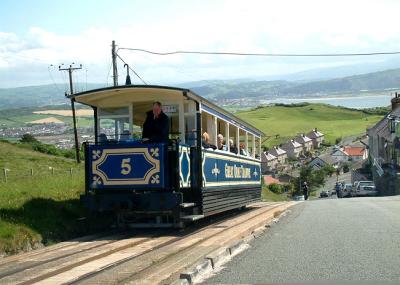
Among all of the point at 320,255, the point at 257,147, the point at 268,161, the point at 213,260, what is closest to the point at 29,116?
the point at 268,161

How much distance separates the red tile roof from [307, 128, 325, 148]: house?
36.1ft

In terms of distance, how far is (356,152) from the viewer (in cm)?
11919

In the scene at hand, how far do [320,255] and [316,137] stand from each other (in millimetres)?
126629

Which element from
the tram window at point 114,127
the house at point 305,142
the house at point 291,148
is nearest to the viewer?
the tram window at point 114,127

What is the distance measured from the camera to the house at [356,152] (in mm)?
116125

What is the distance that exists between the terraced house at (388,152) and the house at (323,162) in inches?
1412

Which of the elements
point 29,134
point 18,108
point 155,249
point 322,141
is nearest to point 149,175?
point 155,249

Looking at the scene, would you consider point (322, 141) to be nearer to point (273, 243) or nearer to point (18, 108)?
point (18, 108)

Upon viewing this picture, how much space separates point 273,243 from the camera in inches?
408

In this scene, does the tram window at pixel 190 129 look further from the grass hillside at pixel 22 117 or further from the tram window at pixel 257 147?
the grass hillside at pixel 22 117

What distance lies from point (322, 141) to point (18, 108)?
78837 mm

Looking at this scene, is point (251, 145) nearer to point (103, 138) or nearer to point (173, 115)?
point (173, 115)

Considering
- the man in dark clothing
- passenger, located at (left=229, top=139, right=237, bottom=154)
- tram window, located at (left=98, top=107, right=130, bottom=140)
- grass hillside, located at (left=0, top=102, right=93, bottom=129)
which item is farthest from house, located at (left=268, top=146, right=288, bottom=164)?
the man in dark clothing

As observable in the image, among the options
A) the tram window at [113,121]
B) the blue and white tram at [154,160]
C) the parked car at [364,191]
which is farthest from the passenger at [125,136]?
the parked car at [364,191]
